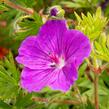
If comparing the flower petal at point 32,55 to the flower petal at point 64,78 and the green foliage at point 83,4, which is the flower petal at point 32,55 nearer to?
the flower petal at point 64,78

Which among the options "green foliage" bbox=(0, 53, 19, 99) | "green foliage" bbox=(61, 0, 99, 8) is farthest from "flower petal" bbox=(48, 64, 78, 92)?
"green foliage" bbox=(61, 0, 99, 8)

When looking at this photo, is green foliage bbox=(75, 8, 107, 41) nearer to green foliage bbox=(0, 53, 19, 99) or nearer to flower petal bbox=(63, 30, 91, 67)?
flower petal bbox=(63, 30, 91, 67)

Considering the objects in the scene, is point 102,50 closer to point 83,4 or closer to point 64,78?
point 64,78

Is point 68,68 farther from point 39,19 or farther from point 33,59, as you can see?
point 39,19

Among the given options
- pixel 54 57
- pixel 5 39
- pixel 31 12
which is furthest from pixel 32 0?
pixel 5 39

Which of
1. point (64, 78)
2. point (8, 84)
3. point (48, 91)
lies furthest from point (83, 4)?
point (64, 78)
